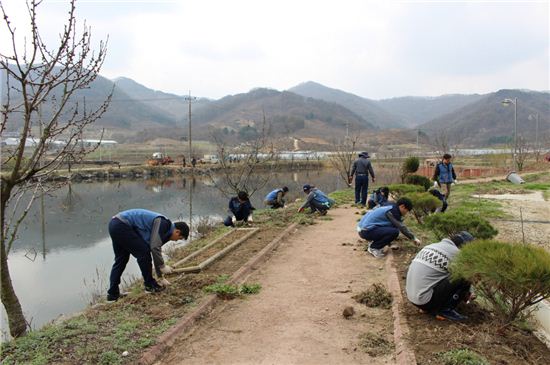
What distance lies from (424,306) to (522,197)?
43.9 ft

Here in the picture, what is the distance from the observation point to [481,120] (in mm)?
99938

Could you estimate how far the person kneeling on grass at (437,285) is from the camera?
16.0 feet

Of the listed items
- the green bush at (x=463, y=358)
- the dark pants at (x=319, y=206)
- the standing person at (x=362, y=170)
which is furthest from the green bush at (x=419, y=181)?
the green bush at (x=463, y=358)

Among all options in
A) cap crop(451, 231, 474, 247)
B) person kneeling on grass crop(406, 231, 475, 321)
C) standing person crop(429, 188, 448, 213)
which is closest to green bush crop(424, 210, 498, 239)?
cap crop(451, 231, 474, 247)

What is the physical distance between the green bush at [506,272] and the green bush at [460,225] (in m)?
2.19

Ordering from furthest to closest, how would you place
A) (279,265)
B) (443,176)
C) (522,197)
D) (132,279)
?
(522,197) → (443,176) → (132,279) → (279,265)

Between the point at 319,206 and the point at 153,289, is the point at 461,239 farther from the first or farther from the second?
the point at 319,206

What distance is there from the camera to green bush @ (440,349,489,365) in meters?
3.85

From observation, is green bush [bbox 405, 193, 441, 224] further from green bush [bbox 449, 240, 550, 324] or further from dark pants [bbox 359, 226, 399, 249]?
green bush [bbox 449, 240, 550, 324]

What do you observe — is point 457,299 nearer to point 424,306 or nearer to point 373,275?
point 424,306

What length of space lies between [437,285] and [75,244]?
13109 mm

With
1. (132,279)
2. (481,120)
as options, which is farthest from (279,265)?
(481,120)

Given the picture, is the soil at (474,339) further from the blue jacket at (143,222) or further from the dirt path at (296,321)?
the blue jacket at (143,222)

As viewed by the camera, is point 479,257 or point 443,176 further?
point 443,176
